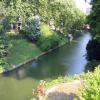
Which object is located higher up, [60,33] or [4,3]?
[4,3]

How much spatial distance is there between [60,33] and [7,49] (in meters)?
23.1

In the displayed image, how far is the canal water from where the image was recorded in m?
30.2

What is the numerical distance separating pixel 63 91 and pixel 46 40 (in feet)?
93.6

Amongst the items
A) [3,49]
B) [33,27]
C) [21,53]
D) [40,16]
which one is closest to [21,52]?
[21,53]

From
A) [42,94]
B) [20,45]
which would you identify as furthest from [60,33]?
[42,94]

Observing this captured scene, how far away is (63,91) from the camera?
23.8 meters

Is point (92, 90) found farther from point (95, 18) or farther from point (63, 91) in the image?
point (95, 18)

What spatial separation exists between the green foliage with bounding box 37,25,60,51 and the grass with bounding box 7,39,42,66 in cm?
103

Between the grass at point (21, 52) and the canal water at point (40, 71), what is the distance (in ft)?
3.61

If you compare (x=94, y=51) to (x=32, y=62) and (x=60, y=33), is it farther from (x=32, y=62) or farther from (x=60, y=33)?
(x=60, y=33)

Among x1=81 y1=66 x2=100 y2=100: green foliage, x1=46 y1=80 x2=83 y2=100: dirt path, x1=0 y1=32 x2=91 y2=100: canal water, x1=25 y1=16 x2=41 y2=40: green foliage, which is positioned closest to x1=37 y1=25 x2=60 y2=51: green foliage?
x1=25 y1=16 x2=41 y2=40: green foliage

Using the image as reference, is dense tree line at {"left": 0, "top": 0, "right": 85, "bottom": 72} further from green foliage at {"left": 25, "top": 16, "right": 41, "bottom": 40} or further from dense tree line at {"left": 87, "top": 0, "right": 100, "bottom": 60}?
dense tree line at {"left": 87, "top": 0, "right": 100, "bottom": 60}

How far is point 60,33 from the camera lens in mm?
62344

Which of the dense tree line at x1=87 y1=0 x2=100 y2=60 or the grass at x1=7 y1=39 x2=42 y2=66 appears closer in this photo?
the dense tree line at x1=87 y1=0 x2=100 y2=60
